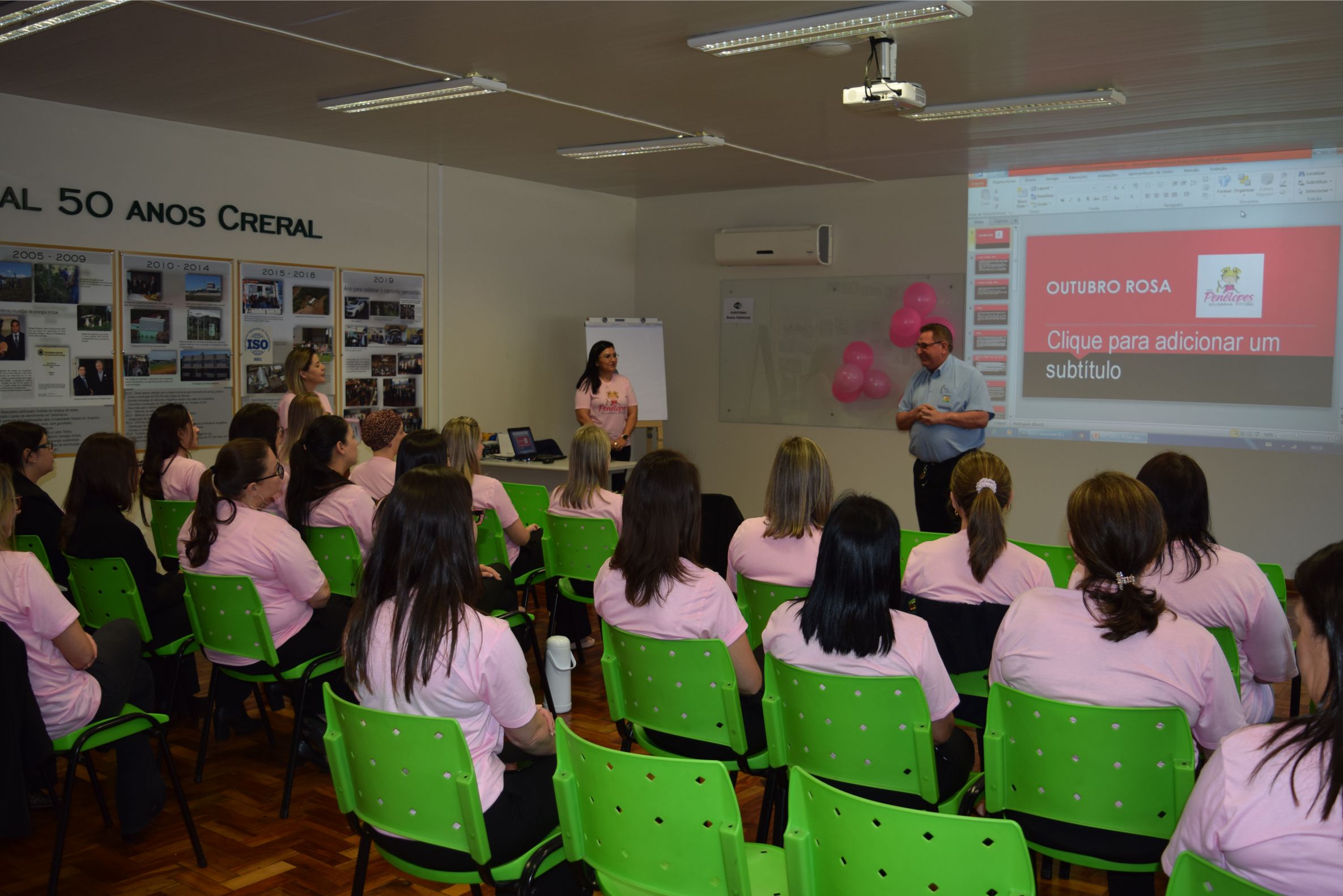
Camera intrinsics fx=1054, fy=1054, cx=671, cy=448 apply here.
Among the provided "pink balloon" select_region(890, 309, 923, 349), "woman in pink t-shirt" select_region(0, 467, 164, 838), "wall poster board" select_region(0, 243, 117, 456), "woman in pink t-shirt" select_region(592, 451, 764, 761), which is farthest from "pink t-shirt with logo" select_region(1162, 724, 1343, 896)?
"pink balloon" select_region(890, 309, 923, 349)

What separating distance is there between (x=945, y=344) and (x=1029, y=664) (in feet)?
13.1

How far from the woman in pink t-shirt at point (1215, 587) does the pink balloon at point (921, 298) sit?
5.41 metres

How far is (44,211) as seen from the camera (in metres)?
5.96

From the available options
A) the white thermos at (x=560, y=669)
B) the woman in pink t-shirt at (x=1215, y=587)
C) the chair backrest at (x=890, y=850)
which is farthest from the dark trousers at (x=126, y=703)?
the woman in pink t-shirt at (x=1215, y=587)

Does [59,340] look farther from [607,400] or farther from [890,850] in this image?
[890,850]

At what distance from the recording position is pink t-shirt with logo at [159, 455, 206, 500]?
15.9 feet

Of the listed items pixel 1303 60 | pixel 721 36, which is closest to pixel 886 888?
pixel 721 36

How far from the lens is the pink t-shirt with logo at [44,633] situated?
283 centimetres

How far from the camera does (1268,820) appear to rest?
60.6 inches

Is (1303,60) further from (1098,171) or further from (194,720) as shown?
(194,720)

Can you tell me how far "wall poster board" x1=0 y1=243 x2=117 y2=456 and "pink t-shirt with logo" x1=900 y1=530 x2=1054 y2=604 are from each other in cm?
489

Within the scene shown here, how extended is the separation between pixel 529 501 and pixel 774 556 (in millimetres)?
2095

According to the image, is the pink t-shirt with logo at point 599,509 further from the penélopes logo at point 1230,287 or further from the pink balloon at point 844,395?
the penélopes logo at point 1230,287

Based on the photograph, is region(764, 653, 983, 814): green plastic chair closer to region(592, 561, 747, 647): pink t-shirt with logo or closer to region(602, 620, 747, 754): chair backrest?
region(602, 620, 747, 754): chair backrest
